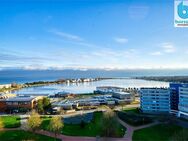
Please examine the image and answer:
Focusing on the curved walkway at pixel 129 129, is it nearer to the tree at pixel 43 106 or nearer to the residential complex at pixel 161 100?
the residential complex at pixel 161 100

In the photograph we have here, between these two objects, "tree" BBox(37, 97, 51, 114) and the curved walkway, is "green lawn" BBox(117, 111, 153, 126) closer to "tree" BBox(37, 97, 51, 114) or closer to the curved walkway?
the curved walkway

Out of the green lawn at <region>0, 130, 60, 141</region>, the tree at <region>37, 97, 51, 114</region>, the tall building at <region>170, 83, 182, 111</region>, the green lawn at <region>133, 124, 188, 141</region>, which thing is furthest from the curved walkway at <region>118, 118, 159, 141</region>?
the tree at <region>37, 97, 51, 114</region>

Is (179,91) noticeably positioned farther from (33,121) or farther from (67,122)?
(33,121)

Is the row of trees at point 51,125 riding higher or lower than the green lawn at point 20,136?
higher

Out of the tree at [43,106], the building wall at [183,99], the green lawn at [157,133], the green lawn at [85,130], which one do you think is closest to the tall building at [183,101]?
the building wall at [183,99]

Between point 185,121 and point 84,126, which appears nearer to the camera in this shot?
point 84,126

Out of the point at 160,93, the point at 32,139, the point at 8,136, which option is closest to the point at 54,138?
the point at 32,139
